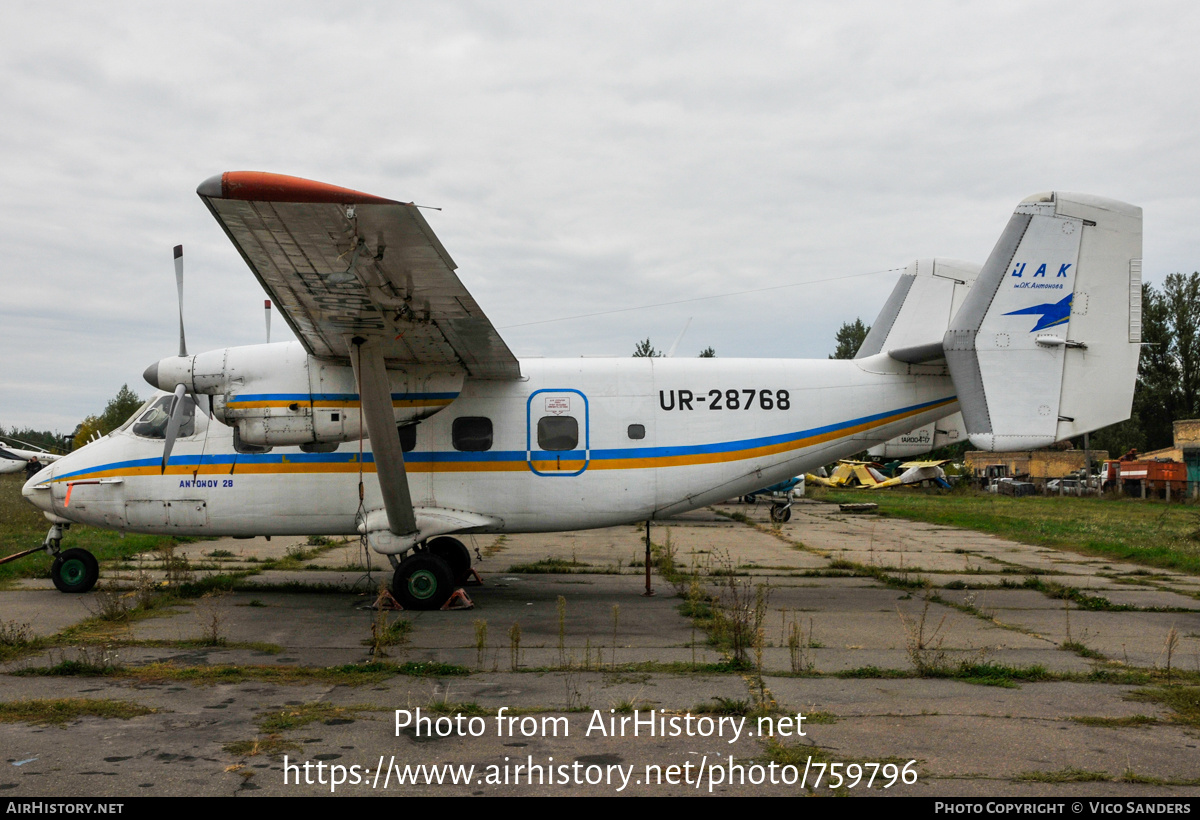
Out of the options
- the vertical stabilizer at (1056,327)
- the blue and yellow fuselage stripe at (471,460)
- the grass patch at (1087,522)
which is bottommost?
the grass patch at (1087,522)

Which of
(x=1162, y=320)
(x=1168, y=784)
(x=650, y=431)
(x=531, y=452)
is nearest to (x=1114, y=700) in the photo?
(x=1168, y=784)

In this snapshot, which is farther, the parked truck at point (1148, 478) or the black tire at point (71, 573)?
the parked truck at point (1148, 478)

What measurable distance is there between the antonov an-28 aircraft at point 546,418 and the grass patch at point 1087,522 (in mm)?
7571

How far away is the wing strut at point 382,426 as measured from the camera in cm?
983

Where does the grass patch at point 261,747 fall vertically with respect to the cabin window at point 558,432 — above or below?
below

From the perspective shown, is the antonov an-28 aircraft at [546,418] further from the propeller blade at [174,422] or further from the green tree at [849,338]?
the green tree at [849,338]

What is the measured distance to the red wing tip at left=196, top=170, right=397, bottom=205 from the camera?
6945 mm

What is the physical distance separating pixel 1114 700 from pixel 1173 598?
22.8 ft

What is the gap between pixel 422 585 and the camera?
10922 millimetres

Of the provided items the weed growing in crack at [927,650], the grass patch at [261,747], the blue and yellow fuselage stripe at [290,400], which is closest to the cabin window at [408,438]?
the blue and yellow fuselage stripe at [290,400]

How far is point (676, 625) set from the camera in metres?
10.1

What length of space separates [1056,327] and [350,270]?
30.5 feet

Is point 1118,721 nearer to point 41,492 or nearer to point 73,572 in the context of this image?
point 73,572

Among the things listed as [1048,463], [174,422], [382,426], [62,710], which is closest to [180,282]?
[174,422]
